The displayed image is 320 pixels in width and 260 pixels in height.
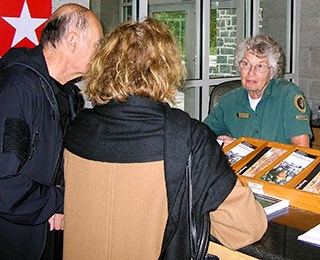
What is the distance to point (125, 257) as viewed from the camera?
142cm

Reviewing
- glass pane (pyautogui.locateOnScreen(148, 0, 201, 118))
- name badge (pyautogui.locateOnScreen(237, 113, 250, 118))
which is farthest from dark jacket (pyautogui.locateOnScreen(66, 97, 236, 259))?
glass pane (pyautogui.locateOnScreen(148, 0, 201, 118))

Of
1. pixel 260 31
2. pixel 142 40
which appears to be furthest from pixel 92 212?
pixel 260 31

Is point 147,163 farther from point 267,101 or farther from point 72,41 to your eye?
point 267,101

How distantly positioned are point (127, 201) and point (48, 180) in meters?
0.54

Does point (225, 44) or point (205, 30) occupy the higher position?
Answer: point (205, 30)

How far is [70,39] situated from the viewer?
186 cm

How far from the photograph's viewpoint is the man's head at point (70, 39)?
6.13 ft

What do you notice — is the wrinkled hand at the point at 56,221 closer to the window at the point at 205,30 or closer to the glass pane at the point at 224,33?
the window at the point at 205,30

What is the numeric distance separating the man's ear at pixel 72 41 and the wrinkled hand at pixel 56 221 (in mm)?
604

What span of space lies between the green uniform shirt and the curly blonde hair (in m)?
1.25

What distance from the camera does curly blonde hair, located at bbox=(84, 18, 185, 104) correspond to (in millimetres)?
1372

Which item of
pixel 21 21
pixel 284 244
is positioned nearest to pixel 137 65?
pixel 284 244

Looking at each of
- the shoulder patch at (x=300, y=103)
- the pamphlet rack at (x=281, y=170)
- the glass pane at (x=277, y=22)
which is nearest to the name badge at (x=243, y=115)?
the shoulder patch at (x=300, y=103)

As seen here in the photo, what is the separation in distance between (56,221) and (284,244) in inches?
32.6
